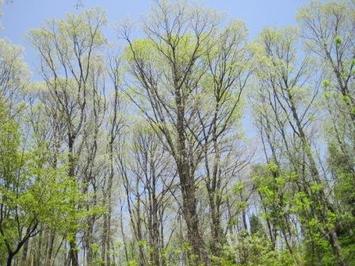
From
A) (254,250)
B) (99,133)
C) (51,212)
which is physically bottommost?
(254,250)

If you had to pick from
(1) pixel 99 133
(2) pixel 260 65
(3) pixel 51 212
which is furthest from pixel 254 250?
(1) pixel 99 133

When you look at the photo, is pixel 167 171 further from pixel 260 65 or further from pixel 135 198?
pixel 260 65

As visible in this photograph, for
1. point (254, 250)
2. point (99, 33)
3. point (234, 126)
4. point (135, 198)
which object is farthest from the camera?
point (135, 198)

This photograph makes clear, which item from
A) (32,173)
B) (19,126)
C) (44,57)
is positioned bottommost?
(32,173)

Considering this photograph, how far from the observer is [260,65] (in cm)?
2114

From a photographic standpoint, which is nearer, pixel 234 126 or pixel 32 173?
pixel 32 173

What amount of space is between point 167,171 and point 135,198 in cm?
249

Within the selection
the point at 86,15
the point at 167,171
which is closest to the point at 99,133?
the point at 167,171

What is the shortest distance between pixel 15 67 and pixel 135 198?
32.4 ft

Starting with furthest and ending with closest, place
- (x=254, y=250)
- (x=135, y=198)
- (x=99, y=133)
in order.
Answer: (x=135, y=198)
(x=99, y=133)
(x=254, y=250)

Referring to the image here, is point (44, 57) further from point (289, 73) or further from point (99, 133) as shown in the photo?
point (289, 73)

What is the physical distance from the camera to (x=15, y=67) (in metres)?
20.8

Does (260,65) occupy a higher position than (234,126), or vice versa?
(260,65)

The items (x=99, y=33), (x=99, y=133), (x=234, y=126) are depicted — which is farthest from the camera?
(x=99, y=133)
